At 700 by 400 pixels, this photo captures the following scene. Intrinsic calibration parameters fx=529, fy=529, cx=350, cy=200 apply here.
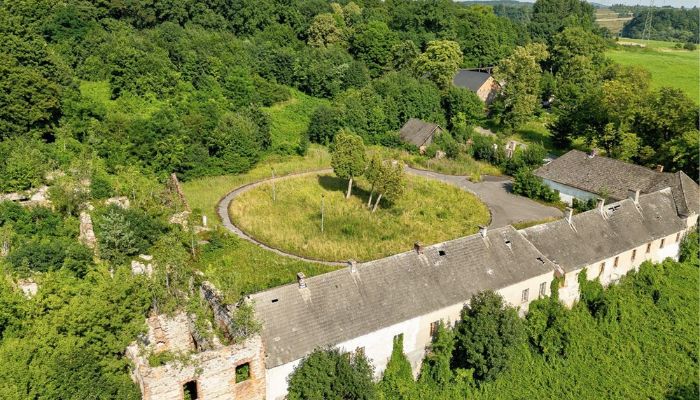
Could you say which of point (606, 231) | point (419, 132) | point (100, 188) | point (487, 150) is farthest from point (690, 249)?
point (100, 188)

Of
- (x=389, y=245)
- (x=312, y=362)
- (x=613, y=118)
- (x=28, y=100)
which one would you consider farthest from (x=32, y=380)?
(x=613, y=118)

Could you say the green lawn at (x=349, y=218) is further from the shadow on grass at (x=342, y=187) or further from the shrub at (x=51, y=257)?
the shrub at (x=51, y=257)

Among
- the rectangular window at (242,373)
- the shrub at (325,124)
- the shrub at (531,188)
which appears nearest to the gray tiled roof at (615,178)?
the shrub at (531,188)

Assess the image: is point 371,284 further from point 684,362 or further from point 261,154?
point 261,154

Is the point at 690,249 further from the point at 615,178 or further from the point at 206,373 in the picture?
the point at 206,373

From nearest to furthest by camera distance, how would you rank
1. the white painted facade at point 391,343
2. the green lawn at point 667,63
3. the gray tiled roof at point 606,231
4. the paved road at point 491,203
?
the white painted facade at point 391,343, the gray tiled roof at point 606,231, the paved road at point 491,203, the green lawn at point 667,63

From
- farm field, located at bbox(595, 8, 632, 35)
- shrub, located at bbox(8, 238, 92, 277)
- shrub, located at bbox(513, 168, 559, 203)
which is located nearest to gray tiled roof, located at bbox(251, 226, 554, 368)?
shrub, located at bbox(8, 238, 92, 277)
